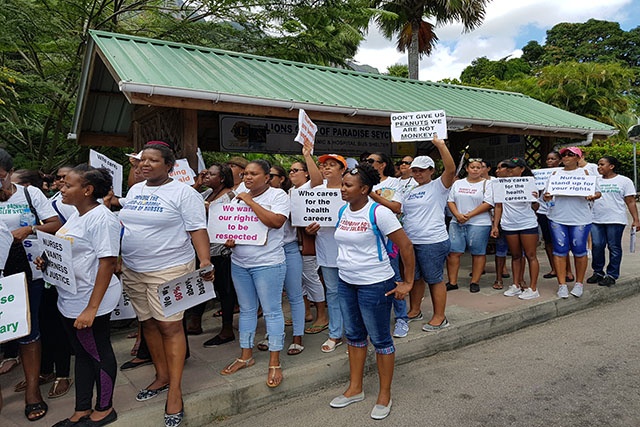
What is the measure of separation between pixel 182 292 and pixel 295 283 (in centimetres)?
129

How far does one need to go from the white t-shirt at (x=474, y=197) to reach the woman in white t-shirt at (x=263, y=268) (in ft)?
11.3

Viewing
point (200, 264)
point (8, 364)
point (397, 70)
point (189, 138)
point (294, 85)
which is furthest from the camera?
point (397, 70)

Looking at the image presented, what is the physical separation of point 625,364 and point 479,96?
6.75 metres

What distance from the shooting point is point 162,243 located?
319cm

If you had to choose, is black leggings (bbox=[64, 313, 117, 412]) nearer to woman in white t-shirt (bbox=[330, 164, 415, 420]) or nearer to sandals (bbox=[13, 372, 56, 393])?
sandals (bbox=[13, 372, 56, 393])

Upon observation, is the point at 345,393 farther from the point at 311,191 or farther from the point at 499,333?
the point at 499,333

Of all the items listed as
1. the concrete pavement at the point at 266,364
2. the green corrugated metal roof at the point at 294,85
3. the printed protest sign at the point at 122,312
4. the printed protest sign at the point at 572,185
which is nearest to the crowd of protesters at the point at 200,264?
the concrete pavement at the point at 266,364

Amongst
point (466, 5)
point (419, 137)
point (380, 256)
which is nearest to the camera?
point (380, 256)

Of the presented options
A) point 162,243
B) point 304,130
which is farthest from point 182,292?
point 304,130

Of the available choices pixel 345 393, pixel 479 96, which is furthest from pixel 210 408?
Answer: pixel 479 96

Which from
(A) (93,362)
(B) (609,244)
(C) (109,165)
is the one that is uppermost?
(C) (109,165)

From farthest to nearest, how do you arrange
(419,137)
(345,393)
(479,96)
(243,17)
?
(243,17)
(479,96)
(419,137)
(345,393)

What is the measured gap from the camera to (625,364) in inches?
164

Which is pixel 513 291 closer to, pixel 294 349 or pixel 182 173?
pixel 294 349
